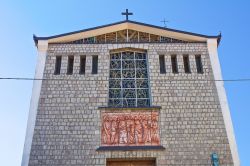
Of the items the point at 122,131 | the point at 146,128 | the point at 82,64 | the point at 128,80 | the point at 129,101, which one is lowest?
the point at 122,131

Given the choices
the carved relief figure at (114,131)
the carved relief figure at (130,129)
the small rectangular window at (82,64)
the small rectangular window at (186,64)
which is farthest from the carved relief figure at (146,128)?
the small rectangular window at (82,64)

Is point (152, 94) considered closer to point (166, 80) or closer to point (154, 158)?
point (166, 80)

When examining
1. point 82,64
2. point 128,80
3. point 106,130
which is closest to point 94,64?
point 82,64

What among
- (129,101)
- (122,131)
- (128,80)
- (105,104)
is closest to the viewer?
(122,131)

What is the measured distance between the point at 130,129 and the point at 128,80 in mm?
2221

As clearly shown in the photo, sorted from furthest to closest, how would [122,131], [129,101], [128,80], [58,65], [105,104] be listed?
[58,65], [128,80], [129,101], [105,104], [122,131]

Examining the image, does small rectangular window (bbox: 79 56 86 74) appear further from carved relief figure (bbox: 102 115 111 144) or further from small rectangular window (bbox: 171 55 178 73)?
small rectangular window (bbox: 171 55 178 73)

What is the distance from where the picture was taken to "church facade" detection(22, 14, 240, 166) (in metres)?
12.0

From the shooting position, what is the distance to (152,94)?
13.3 meters

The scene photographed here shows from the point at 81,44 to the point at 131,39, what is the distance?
2.12m

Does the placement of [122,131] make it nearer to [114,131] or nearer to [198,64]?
[114,131]

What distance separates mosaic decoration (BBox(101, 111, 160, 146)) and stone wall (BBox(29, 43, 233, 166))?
244mm

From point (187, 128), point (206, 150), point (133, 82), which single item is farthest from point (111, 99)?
point (206, 150)

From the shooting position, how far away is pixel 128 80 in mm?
13891
